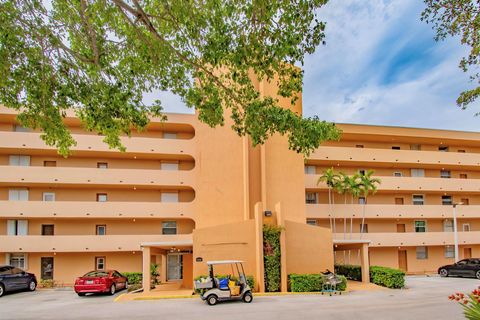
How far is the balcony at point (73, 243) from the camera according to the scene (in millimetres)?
26406

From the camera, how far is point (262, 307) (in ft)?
51.1

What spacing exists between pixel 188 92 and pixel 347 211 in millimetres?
22208

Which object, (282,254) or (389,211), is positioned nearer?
(282,254)

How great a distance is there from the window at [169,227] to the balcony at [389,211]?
9.96m

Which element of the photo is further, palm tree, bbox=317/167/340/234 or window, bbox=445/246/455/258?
window, bbox=445/246/455/258

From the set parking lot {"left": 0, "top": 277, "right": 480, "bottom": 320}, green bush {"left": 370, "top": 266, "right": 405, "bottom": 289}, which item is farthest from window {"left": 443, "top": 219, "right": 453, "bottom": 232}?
parking lot {"left": 0, "top": 277, "right": 480, "bottom": 320}

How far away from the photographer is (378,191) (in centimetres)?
3331

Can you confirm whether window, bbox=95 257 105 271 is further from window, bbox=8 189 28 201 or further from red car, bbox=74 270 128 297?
red car, bbox=74 270 128 297

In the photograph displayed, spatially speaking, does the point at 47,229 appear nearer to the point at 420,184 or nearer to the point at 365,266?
the point at 365,266

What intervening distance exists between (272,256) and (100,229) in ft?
46.8

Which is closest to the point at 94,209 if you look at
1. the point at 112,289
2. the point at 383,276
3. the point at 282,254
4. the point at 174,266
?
the point at 174,266

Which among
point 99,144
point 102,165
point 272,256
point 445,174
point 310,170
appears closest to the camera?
point 272,256

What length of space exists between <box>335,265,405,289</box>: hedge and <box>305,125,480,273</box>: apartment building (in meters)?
5.66

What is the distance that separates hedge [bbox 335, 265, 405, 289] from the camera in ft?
72.4
